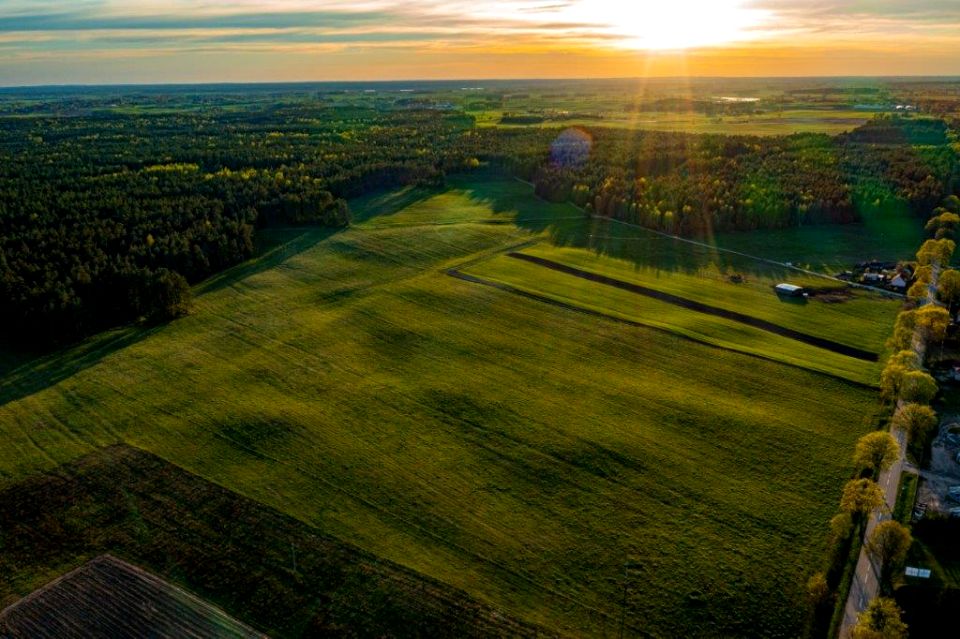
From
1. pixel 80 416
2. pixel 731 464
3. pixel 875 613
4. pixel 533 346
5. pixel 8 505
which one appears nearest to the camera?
pixel 875 613

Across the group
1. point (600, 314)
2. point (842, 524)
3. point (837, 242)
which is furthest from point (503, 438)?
point (837, 242)

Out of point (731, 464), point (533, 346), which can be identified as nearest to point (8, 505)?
point (533, 346)

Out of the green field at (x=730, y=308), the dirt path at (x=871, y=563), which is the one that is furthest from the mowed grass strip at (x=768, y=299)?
the dirt path at (x=871, y=563)

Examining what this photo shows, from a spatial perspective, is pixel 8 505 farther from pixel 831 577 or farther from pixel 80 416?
pixel 831 577

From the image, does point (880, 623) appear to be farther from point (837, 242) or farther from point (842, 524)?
point (837, 242)

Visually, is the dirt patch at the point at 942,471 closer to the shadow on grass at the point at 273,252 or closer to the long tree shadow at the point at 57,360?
the long tree shadow at the point at 57,360

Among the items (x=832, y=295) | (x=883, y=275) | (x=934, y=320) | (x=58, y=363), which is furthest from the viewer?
(x=883, y=275)
